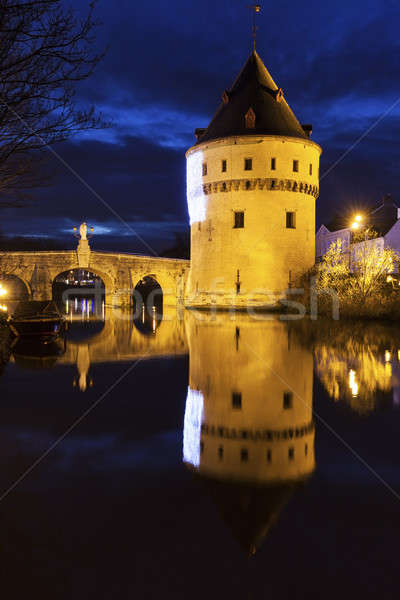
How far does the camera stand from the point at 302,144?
1312 inches

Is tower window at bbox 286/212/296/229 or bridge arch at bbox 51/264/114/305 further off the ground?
tower window at bbox 286/212/296/229

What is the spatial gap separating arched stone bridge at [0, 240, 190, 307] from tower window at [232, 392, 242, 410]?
104 ft

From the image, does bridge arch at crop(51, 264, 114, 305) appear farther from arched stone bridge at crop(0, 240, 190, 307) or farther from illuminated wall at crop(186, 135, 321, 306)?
illuminated wall at crop(186, 135, 321, 306)

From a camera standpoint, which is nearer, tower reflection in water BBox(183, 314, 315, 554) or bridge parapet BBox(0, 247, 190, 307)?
tower reflection in water BBox(183, 314, 315, 554)

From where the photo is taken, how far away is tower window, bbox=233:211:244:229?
33.8 m

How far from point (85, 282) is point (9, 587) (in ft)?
392

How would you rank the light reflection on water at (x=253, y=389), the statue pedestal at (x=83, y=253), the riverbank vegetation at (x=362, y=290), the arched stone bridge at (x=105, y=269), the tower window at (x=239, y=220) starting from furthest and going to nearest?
the statue pedestal at (x=83, y=253) < the arched stone bridge at (x=105, y=269) < the tower window at (x=239, y=220) < the riverbank vegetation at (x=362, y=290) < the light reflection on water at (x=253, y=389)

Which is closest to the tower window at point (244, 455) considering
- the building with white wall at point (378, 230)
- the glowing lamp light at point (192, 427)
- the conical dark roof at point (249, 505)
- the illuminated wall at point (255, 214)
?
the glowing lamp light at point (192, 427)

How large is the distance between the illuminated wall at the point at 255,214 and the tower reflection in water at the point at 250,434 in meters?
21.9

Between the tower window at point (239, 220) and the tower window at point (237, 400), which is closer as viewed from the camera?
the tower window at point (237, 400)

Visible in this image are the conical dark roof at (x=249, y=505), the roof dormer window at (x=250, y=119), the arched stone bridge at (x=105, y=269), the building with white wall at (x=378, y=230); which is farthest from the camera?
the arched stone bridge at (x=105, y=269)

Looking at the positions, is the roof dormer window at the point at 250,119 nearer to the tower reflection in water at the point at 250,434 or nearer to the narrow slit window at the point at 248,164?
the narrow slit window at the point at 248,164

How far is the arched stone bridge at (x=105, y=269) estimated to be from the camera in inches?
1580

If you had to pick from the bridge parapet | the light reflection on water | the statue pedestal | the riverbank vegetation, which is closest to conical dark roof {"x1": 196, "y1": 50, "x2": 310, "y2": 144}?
the riverbank vegetation
